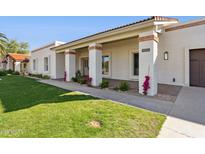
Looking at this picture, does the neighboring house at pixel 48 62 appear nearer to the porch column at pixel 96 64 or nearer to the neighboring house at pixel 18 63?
the neighboring house at pixel 18 63

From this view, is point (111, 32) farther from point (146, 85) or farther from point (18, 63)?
point (18, 63)

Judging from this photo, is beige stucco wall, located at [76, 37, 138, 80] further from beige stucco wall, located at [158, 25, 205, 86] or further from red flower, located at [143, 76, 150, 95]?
red flower, located at [143, 76, 150, 95]

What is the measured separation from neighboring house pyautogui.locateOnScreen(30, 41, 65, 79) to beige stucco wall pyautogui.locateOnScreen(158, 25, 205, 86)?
11583 millimetres

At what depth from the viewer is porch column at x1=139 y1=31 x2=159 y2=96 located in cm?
895

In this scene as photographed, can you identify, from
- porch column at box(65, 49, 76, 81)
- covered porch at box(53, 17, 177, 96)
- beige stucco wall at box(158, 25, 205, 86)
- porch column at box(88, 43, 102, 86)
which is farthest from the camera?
porch column at box(65, 49, 76, 81)

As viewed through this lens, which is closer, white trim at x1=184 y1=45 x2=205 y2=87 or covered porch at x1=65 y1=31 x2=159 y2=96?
covered porch at x1=65 y1=31 x2=159 y2=96

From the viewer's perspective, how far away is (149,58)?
906 cm

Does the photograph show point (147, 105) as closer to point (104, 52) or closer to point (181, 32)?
point (181, 32)

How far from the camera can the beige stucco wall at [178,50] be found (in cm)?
1082

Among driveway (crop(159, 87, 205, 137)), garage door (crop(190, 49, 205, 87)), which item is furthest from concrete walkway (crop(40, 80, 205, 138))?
garage door (crop(190, 49, 205, 87))

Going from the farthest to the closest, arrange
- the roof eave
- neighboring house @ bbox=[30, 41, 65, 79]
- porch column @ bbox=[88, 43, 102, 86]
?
neighboring house @ bbox=[30, 41, 65, 79] < porch column @ bbox=[88, 43, 102, 86] < the roof eave

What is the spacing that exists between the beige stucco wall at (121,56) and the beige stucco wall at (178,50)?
2.23 meters
